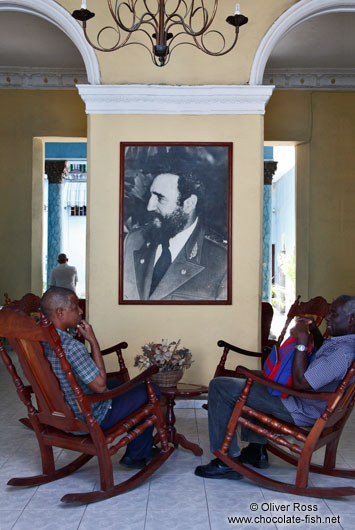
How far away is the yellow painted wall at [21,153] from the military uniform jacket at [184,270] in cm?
351

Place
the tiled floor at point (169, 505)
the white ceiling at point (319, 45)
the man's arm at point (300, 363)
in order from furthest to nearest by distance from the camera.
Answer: the white ceiling at point (319, 45) → the man's arm at point (300, 363) → the tiled floor at point (169, 505)

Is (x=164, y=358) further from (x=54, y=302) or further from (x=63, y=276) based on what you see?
(x=63, y=276)

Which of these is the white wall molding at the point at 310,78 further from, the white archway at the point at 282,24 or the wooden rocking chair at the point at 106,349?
the wooden rocking chair at the point at 106,349

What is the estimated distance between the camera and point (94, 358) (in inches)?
133

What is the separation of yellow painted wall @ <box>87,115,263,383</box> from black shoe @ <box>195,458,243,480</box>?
6.06 feet

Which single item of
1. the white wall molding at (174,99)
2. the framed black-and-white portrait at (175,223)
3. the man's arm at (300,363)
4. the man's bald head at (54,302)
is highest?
the white wall molding at (174,99)

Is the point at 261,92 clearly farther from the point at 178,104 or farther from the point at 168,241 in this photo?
the point at 168,241

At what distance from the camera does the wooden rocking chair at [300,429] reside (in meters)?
3.15

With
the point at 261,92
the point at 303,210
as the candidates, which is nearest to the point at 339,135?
the point at 303,210

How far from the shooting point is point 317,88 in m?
8.02

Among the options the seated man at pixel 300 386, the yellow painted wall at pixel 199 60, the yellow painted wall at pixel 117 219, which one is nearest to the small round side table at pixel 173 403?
the seated man at pixel 300 386

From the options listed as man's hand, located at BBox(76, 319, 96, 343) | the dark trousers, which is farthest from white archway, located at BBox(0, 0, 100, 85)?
the dark trousers

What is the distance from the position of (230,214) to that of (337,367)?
93.7 inches

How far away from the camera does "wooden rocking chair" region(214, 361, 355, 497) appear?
10.3 ft
